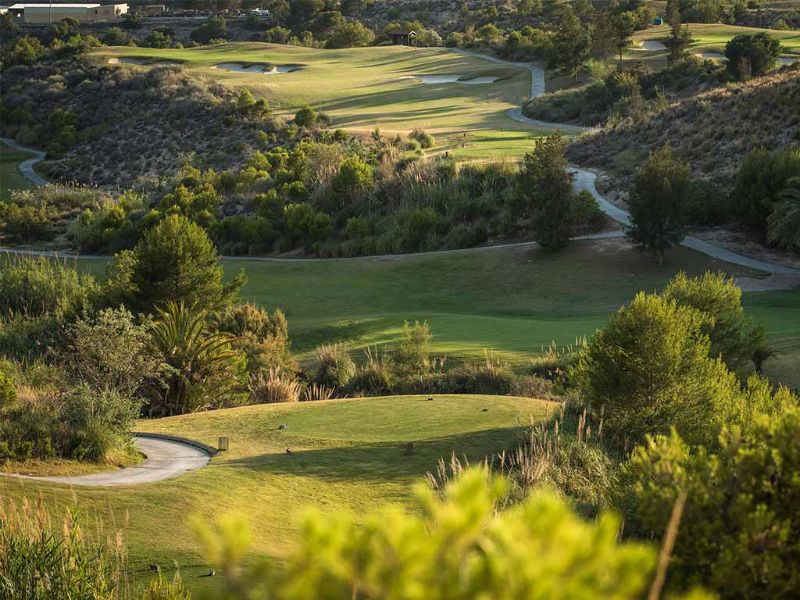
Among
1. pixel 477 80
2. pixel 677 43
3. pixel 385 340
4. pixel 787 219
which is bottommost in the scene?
pixel 385 340

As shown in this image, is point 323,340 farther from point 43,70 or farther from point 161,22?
point 161,22

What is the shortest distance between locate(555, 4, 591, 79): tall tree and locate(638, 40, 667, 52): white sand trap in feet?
18.3

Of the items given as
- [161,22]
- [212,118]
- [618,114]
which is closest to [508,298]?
[618,114]

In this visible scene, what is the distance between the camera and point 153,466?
11.3 metres

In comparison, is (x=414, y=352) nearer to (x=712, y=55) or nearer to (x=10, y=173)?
(x=10, y=173)

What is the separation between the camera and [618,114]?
5253cm

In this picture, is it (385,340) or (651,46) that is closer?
(385,340)

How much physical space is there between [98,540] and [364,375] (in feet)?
41.7

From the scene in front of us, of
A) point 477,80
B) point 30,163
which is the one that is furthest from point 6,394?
point 477,80

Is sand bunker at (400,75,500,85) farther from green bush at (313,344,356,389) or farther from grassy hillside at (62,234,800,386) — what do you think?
green bush at (313,344,356,389)

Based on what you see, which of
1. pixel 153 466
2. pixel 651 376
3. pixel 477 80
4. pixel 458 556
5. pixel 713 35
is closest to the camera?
pixel 458 556

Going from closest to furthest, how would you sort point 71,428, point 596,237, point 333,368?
1. point 71,428
2. point 333,368
3. point 596,237

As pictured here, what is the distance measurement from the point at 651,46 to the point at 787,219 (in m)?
54.0

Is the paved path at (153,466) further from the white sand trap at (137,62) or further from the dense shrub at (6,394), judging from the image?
the white sand trap at (137,62)
